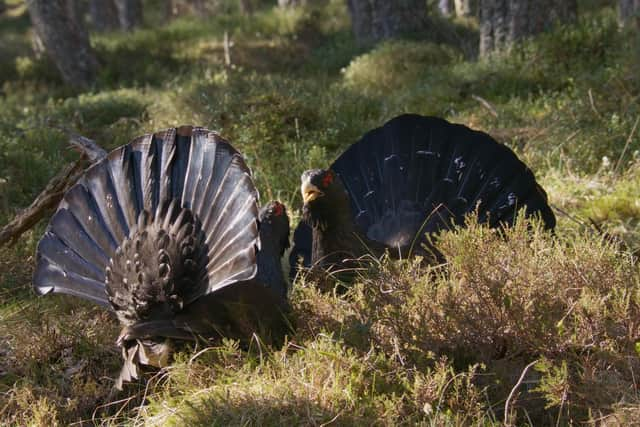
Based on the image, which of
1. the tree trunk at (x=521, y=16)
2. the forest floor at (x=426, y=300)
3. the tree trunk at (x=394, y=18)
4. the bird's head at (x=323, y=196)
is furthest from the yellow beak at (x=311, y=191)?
the tree trunk at (x=394, y=18)

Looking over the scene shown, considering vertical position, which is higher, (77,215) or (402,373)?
(77,215)

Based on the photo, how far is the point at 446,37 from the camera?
441 inches

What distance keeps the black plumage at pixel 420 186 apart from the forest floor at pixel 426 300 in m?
0.39

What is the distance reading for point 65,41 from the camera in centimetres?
1133

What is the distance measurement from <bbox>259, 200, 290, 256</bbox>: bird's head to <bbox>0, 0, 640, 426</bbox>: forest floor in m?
0.72

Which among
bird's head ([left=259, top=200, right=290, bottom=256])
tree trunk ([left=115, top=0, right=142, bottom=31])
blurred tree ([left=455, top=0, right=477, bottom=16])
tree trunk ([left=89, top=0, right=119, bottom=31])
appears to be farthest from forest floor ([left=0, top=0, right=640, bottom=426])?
tree trunk ([left=89, top=0, right=119, bottom=31])

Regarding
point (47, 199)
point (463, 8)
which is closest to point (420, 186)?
point (47, 199)

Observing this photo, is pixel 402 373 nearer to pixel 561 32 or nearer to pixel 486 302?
pixel 486 302

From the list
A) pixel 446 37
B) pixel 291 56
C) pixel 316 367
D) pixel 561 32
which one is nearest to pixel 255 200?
pixel 316 367

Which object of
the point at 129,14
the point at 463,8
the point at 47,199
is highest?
the point at 129,14

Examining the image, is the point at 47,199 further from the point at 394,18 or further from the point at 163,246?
the point at 394,18

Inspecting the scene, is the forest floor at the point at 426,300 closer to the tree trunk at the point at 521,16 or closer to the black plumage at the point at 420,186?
the tree trunk at the point at 521,16

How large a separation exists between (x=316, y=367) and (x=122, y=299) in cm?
101

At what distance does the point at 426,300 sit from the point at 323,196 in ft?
3.11
